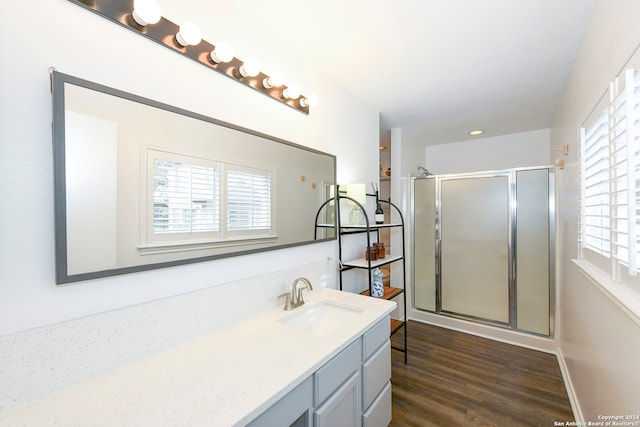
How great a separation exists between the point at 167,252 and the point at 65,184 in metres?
0.39

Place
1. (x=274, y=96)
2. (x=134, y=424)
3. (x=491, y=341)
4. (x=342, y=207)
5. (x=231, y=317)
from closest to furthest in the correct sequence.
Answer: (x=134, y=424) → (x=231, y=317) → (x=274, y=96) → (x=342, y=207) → (x=491, y=341)

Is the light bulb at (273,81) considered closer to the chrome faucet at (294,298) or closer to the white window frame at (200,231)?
the white window frame at (200,231)

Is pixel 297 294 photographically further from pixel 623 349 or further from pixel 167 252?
pixel 623 349

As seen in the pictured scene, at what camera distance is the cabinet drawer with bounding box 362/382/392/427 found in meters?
1.36

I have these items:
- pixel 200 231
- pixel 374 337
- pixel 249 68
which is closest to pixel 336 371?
pixel 374 337

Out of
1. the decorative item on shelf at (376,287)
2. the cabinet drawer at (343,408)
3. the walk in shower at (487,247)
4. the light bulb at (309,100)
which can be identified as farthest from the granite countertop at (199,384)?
the walk in shower at (487,247)

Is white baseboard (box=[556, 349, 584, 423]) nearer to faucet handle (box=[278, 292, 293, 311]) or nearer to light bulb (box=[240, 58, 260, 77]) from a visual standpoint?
faucet handle (box=[278, 292, 293, 311])

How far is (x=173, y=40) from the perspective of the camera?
1.11 metres

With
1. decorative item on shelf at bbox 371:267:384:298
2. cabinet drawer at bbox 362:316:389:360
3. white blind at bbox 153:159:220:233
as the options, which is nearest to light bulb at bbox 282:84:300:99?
white blind at bbox 153:159:220:233

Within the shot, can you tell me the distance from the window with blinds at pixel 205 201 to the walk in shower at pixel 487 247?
2.46 m

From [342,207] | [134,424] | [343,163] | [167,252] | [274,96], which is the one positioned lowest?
[134,424]

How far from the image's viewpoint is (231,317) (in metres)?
1.32

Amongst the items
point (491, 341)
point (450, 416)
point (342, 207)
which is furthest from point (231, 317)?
point (491, 341)

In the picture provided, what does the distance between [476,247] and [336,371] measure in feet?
8.68
